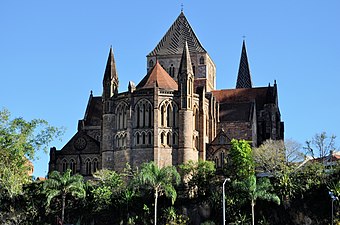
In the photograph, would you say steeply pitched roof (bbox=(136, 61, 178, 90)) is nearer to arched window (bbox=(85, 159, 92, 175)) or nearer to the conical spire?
the conical spire

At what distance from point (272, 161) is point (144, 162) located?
1537cm

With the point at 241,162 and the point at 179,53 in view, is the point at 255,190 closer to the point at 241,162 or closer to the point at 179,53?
the point at 241,162

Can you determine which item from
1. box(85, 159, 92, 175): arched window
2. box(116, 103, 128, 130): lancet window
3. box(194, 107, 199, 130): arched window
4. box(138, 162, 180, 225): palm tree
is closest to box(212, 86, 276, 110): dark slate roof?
box(194, 107, 199, 130): arched window

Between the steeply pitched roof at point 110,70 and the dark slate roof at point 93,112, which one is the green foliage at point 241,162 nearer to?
the steeply pitched roof at point 110,70

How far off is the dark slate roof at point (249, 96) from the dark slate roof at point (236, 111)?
3.83 meters

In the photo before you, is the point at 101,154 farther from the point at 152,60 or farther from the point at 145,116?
the point at 152,60

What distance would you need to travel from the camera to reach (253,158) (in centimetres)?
7788

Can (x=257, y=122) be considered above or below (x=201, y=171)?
above

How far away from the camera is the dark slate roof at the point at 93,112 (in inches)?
3866

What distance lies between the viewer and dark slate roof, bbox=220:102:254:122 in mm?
91375

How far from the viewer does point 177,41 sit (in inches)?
4092

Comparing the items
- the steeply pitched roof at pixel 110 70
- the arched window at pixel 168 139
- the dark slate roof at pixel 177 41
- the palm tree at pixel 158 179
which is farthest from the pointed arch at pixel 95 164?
the dark slate roof at pixel 177 41

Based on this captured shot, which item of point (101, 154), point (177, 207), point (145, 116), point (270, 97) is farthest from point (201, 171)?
point (270, 97)

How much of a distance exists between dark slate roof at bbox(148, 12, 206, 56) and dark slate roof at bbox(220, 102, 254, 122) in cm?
1343
